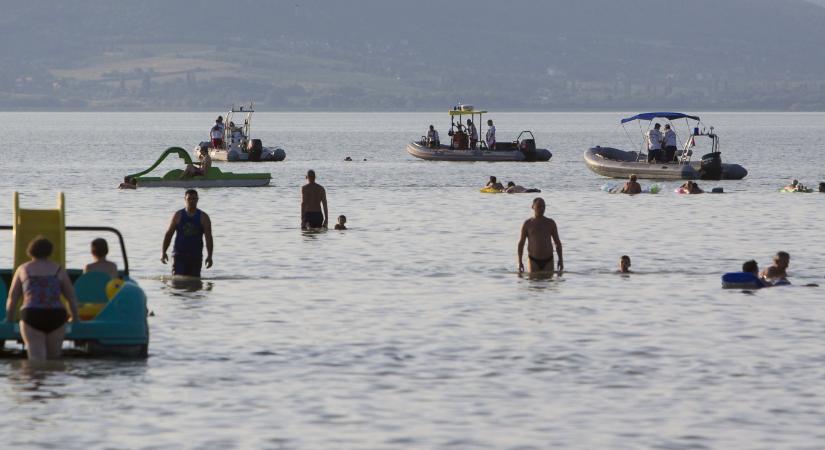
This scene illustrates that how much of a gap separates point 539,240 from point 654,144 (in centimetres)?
3896

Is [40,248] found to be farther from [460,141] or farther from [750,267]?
[460,141]

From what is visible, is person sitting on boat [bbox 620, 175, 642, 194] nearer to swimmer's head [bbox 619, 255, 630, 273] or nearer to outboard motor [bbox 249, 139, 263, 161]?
swimmer's head [bbox 619, 255, 630, 273]

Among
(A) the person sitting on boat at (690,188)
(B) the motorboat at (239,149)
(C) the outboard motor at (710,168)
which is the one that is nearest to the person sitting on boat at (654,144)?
(C) the outboard motor at (710,168)

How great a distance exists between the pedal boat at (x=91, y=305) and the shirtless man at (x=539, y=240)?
8801mm

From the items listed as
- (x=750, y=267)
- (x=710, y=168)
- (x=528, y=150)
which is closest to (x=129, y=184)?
(x=710, y=168)

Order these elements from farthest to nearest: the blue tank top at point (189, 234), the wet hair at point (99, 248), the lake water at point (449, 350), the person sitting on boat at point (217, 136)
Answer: the person sitting on boat at point (217, 136), the blue tank top at point (189, 234), the wet hair at point (99, 248), the lake water at point (449, 350)

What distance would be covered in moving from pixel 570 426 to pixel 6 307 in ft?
20.0

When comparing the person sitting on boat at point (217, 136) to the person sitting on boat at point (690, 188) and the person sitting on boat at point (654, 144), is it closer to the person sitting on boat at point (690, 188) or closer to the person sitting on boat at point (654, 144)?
the person sitting on boat at point (654, 144)

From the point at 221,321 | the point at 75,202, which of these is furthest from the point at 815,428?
the point at 75,202

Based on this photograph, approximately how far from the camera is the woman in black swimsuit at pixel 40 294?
17.0 m

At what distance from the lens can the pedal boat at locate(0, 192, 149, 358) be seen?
58.2 ft

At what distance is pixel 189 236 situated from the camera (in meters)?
24.9

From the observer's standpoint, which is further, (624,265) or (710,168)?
(710,168)

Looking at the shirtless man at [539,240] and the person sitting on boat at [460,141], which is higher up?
the person sitting on boat at [460,141]
